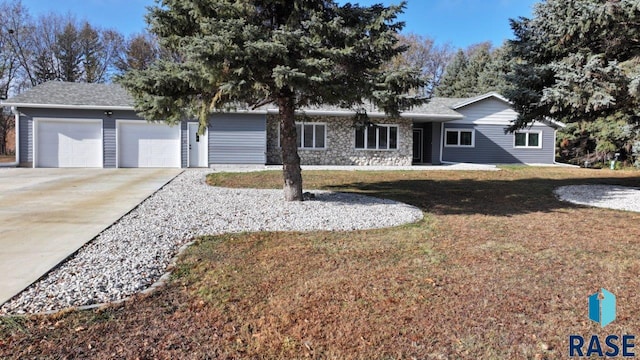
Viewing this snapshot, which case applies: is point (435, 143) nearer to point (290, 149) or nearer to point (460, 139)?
point (460, 139)

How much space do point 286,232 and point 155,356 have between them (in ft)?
10.9

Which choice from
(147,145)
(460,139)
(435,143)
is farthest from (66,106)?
(460,139)

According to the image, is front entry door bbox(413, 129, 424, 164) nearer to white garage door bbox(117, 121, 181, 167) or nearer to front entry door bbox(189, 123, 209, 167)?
front entry door bbox(189, 123, 209, 167)

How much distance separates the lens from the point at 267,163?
59.0 ft

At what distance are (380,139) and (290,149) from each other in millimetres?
11591

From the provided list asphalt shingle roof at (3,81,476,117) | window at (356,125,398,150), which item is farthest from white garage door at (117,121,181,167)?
window at (356,125,398,150)

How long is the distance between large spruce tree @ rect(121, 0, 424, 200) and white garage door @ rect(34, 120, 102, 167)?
10681mm

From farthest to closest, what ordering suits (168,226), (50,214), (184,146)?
(184,146)
(50,214)
(168,226)

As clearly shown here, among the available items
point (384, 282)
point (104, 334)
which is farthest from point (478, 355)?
point (104, 334)

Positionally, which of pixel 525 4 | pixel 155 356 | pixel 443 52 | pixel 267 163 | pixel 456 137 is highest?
pixel 443 52

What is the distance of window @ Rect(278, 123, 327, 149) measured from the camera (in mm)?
18219

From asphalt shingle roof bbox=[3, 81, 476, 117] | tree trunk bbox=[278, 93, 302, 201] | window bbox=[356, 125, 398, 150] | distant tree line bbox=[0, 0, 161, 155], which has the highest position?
distant tree line bbox=[0, 0, 161, 155]

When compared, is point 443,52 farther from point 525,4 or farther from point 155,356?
point 155,356

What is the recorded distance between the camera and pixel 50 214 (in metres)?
6.59
